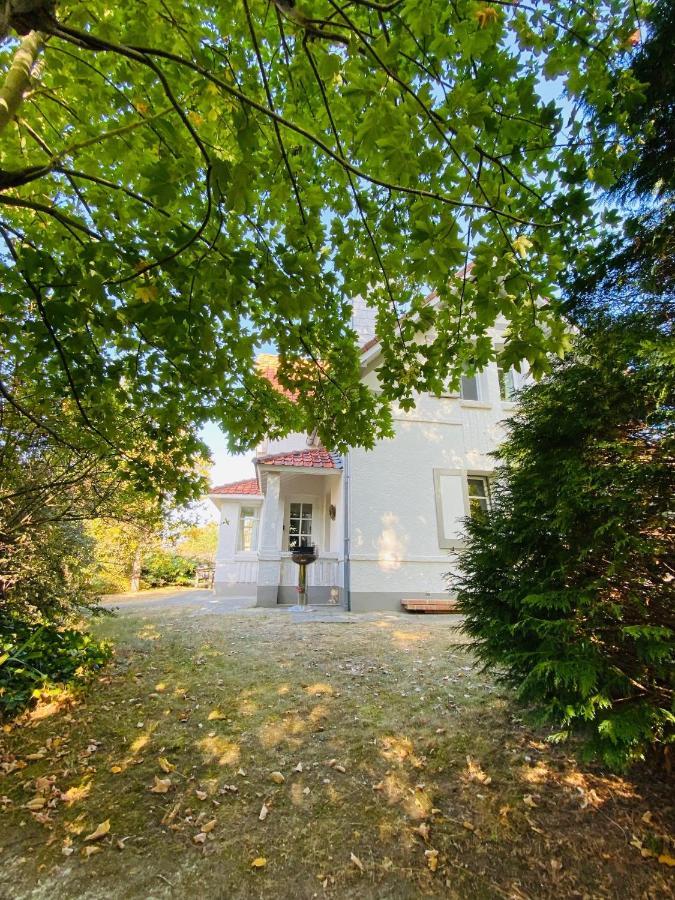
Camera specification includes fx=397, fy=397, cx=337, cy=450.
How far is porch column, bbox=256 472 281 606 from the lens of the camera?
9.87 m

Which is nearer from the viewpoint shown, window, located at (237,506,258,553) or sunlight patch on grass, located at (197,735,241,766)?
sunlight patch on grass, located at (197,735,241,766)

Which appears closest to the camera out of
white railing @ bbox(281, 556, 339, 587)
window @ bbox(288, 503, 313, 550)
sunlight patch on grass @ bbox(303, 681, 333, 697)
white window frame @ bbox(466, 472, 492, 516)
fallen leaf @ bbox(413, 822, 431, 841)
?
fallen leaf @ bbox(413, 822, 431, 841)

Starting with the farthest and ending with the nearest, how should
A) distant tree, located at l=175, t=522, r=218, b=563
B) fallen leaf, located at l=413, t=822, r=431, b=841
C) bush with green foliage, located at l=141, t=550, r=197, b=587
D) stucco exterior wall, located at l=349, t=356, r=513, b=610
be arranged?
distant tree, located at l=175, t=522, r=218, b=563 → bush with green foliage, located at l=141, t=550, r=197, b=587 → stucco exterior wall, located at l=349, t=356, r=513, b=610 → fallen leaf, located at l=413, t=822, r=431, b=841

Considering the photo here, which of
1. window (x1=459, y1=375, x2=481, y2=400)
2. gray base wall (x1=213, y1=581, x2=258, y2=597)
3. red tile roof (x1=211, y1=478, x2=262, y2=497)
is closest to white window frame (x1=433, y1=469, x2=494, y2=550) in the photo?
window (x1=459, y1=375, x2=481, y2=400)

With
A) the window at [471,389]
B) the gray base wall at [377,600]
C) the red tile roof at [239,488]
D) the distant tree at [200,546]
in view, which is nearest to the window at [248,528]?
the red tile roof at [239,488]

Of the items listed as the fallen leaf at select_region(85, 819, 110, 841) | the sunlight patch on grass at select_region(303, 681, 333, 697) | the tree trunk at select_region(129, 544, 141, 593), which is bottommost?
the fallen leaf at select_region(85, 819, 110, 841)

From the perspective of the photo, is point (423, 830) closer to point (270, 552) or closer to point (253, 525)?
point (270, 552)

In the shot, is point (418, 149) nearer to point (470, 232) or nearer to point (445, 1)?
point (470, 232)

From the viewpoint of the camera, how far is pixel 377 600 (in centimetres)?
898

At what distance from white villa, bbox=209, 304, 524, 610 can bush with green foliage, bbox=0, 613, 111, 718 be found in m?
5.49

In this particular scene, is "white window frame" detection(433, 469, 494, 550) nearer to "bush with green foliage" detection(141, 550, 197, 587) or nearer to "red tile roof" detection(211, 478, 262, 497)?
"red tile roof" detection(211, 478, 262, 497)

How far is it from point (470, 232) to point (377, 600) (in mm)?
7888

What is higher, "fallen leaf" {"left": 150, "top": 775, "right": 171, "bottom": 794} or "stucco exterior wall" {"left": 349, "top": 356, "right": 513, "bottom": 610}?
"stucco exterior wall" {"left": 349, "top": 356, "right": 513, "bottom": 610}

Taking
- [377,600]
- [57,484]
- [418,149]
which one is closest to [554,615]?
[418,149]
